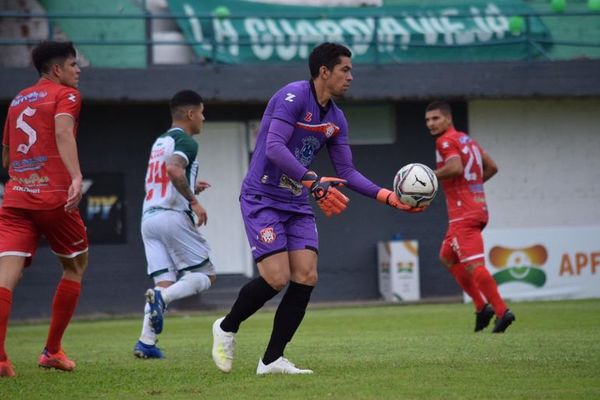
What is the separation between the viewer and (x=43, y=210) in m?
8.53

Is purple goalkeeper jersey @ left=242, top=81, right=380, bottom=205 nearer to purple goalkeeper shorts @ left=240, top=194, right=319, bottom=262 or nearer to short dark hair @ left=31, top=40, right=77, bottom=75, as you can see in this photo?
purple goalkeeper shorts @ left=240, top=194, right=319, bottom=262

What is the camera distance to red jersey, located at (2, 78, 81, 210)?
28.0ft

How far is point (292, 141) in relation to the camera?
328 inches

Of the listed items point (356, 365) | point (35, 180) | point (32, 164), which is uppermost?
point (32, 164)

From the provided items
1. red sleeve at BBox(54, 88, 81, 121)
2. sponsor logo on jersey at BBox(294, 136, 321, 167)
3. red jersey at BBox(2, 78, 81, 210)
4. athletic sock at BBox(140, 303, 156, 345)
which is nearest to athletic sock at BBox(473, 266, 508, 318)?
athletic sock at BBox(140, 303, 156, 345)

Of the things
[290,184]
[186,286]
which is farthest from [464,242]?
[290,184]

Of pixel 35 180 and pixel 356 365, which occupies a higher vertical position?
pixel 35 180

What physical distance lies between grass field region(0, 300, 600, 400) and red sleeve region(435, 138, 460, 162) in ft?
6.47

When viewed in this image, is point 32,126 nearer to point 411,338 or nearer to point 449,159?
point 411,338

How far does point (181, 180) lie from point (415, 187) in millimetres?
2910

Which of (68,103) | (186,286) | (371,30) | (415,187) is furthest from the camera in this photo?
(371,30)

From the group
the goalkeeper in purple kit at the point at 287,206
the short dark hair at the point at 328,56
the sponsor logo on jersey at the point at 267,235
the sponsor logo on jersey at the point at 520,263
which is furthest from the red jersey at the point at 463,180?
A: the sponsor logo on jersey at the point at 520,263

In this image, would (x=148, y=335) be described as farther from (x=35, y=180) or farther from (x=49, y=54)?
(x=49, y=54)

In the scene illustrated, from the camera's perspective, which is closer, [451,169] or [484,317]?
[484,317]
